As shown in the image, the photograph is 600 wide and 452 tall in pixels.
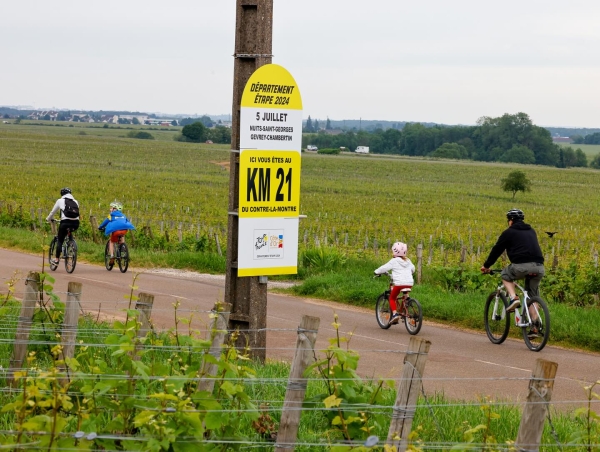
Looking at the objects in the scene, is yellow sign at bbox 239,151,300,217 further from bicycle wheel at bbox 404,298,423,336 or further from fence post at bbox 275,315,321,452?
bicycle wheel at bbox 404,298,423,336

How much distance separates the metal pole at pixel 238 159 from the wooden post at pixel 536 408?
413 cm

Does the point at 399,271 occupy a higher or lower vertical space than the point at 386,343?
higher

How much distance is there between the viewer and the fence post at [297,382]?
18.7 feet

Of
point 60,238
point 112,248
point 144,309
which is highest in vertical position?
point 144,309

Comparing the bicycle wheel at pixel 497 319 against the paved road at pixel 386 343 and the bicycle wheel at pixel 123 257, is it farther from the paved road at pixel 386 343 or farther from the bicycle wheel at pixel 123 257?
the bicycle wheel at pixel 123 257

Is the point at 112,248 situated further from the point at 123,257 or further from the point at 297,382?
the point at 297,382

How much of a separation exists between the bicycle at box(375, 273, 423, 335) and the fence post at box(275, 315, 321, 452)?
8.29 meters

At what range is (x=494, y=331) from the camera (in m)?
14.5

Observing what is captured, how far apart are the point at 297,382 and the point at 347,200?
6045 cm

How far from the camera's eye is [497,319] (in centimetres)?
1388

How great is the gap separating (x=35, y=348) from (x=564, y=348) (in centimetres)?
772

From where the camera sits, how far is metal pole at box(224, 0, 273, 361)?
29.3ft

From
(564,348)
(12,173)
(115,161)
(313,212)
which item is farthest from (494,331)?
(115,161)

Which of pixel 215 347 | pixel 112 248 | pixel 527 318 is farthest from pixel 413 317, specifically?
pixel 112 248
